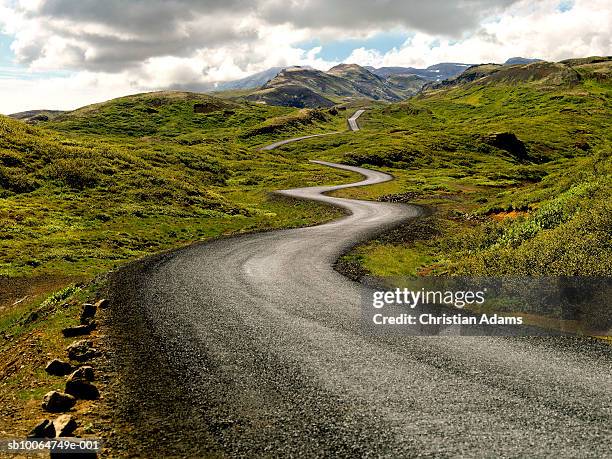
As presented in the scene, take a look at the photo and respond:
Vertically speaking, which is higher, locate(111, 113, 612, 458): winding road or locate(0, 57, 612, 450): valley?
locate(0, 57, 612, 450): valley

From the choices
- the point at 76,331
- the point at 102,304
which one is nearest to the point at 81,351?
the point at 76,331

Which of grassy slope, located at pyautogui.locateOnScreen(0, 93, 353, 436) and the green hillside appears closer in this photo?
grassy slope, located at pyautogui.locateOnScreen(0, 93, 353, 436)

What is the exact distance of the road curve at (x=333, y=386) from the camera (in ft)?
25.4

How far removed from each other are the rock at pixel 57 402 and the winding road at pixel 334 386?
3.68 feet

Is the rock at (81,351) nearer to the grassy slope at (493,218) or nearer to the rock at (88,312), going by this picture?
the rock at (88,312)

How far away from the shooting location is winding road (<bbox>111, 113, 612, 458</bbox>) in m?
7.73

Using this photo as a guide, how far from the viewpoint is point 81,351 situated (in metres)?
12.0

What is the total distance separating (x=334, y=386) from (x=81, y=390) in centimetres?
591

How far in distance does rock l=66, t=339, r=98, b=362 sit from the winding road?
714mm

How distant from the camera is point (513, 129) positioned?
→ 505 feet

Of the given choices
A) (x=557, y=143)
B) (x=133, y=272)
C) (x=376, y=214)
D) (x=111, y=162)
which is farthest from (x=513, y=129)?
(x=133, y=272)

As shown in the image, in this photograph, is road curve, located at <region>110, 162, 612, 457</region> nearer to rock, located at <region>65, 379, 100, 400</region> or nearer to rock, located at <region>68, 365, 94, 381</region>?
rock, located at <region>65, 379, 100, 400</region>

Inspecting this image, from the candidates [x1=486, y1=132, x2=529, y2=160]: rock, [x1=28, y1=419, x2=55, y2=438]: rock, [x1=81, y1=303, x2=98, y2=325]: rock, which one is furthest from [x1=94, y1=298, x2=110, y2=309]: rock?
[x1=486, y1=132, x2=529, y2=160]: rock

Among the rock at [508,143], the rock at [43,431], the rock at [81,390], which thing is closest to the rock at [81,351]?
the rock at [81,390]
